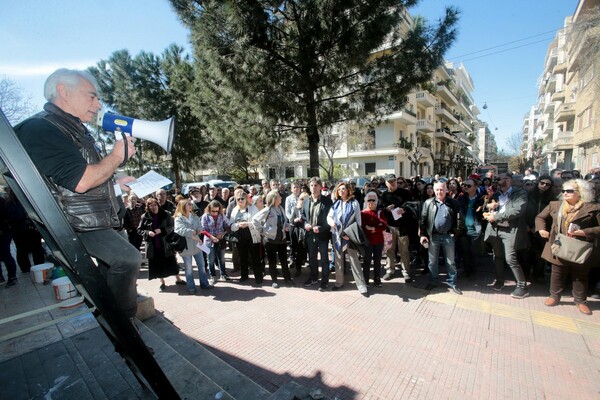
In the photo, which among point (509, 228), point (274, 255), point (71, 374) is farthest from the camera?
point (274, 255)

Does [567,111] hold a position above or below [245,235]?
above

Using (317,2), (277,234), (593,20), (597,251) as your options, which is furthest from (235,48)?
(593,20)

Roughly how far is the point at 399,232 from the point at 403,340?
2.74 m

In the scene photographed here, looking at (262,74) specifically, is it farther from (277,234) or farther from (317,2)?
(277,234)

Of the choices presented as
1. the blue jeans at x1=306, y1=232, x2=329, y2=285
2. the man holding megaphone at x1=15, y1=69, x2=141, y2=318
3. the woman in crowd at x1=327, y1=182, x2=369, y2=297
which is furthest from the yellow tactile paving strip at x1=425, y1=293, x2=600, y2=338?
the man holding megaphone at x1=15, y1=69, x2=141, y2=318

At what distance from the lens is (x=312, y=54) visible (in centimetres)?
861

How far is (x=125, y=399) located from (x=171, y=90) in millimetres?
20795

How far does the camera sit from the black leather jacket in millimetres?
1597

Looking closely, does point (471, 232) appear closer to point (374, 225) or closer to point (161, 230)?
point (374, 225)

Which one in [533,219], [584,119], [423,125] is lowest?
[533,219]

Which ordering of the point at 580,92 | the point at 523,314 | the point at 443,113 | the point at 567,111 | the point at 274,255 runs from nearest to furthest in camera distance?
the point at 523,314, the point at 274,255, the point at 580,92, the point at 567,111, the point at 443,113

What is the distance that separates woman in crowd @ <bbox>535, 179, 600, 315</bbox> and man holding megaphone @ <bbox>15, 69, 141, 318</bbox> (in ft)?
18.0

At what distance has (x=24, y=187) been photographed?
1.23m

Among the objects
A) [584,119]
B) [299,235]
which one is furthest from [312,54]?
[584,119]
